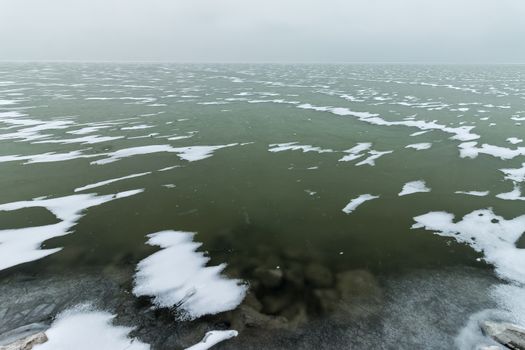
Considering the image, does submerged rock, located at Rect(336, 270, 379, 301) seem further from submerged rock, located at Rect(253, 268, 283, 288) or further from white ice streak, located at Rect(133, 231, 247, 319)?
white ice streak, located at Rect(133, 231, 247, 319)

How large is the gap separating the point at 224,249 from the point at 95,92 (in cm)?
3449

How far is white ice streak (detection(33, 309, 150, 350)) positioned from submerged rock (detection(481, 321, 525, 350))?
19.9ft

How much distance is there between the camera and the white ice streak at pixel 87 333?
217 inches

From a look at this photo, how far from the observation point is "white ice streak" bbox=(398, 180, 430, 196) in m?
11.7

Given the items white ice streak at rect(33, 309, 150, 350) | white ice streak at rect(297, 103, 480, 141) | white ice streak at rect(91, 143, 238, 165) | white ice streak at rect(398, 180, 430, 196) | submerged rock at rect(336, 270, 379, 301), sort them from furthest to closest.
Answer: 1. white ice streak at rect(297, 103, 480, 141)
2. white ice streak at rect(91, 143, 238, 165)
3. white ice streak at rect(398, 180, 430, 196)
4. submerged rock at rect(336, 270, 379, 301)
5. white ice streak at rect(33, 309, 150, 350)

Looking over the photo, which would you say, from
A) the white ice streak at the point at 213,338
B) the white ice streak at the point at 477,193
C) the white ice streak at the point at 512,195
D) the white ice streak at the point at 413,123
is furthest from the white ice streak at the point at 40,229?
the white ice streak at the point at 413,123

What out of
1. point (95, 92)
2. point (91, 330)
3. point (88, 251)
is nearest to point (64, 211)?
point (88, 251)

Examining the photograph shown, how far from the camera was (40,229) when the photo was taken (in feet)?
29.2

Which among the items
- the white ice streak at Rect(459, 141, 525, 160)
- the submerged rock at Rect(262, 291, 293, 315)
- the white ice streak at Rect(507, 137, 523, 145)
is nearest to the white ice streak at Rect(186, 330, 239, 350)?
the submerged rock at Rect(262, 291, 293, 315)

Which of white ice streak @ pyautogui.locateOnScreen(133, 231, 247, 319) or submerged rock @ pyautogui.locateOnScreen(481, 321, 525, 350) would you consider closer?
submerged rock @ pyautogui.locateOnScreen(481, 321, 525, 350)

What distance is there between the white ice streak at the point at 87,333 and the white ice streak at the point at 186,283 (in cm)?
86

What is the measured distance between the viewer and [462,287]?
705cm

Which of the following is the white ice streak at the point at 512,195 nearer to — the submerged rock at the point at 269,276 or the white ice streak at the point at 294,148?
the white ice streak at the point at 294,148

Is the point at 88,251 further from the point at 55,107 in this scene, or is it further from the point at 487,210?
the point at 55,107
